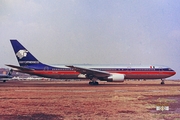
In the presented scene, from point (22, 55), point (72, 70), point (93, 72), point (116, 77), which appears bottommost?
point (116, 77)

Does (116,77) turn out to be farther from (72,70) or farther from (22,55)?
(22,55)

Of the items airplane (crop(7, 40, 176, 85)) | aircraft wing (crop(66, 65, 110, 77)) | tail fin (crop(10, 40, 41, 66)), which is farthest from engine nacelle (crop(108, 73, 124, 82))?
tail fin (crop(10, 40, 41, 66))

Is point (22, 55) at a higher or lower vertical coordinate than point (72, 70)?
higher

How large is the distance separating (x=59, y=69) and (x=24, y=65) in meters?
5.25

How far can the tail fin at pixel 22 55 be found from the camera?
125 ft

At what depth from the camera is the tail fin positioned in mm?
38000

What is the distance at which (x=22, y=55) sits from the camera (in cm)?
3803

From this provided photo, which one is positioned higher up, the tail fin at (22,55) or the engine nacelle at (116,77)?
the tail fin at (22,55)

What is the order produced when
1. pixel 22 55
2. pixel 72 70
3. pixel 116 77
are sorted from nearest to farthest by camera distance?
pixel 116 77, pixel 72 70, pixel 22 55

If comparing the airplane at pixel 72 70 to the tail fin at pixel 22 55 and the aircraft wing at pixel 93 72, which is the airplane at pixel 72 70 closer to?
the tail fin at pixel 22 55

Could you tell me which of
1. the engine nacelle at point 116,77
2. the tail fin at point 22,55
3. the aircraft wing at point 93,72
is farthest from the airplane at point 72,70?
the engine nacelle at point 116,77

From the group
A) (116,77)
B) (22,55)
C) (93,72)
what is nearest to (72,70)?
(93,72)

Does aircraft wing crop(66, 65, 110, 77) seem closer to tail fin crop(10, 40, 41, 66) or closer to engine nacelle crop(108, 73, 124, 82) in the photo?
engine nacelle crop(108, 73, 124, 82)

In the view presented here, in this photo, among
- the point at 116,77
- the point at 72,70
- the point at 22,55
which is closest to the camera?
the point at 116,77
